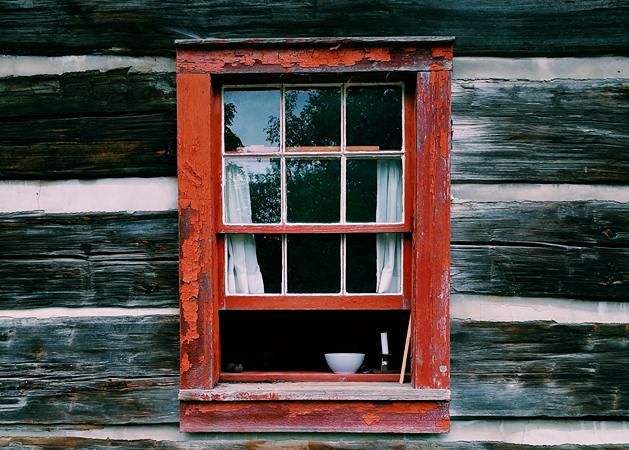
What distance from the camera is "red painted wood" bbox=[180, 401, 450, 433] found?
2.54 meters

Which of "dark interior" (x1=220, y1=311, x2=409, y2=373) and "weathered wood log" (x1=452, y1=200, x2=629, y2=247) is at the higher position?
"weathered wood log" (x1=452, y1=200, x2=629, y2=247)

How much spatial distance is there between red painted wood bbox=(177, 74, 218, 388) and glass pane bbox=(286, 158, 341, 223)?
1.26 ft

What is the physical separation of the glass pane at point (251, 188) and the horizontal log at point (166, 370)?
57 centimetres

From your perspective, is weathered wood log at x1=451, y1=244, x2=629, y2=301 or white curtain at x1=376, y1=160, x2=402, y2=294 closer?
weathered wood log at x1=451, y1=244, x2=629, y2=301

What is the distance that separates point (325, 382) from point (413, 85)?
4.49ft

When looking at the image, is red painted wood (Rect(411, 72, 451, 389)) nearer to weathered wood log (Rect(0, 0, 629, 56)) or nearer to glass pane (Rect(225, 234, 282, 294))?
weathered wood log (Rect(0, 0, 629, 56))

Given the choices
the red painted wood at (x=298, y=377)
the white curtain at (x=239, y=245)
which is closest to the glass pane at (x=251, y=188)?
the white curtain at (x=239, y=245)

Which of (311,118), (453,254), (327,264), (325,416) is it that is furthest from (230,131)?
(325,416)

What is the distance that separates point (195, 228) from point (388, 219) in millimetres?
847

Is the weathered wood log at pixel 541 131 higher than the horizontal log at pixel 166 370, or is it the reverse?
the weathered wood log at pixel 541 131

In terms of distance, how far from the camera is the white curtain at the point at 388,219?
268cm

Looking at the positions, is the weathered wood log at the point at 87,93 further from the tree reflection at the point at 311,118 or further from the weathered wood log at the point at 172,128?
the tree reflection at the point at 311,118

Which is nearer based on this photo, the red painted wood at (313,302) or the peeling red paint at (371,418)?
the peeling red paint at (371,418)

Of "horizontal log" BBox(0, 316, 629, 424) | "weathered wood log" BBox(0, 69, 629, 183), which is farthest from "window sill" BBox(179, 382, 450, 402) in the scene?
"weathered wood log" BBox(0, 69, 629, 183)
